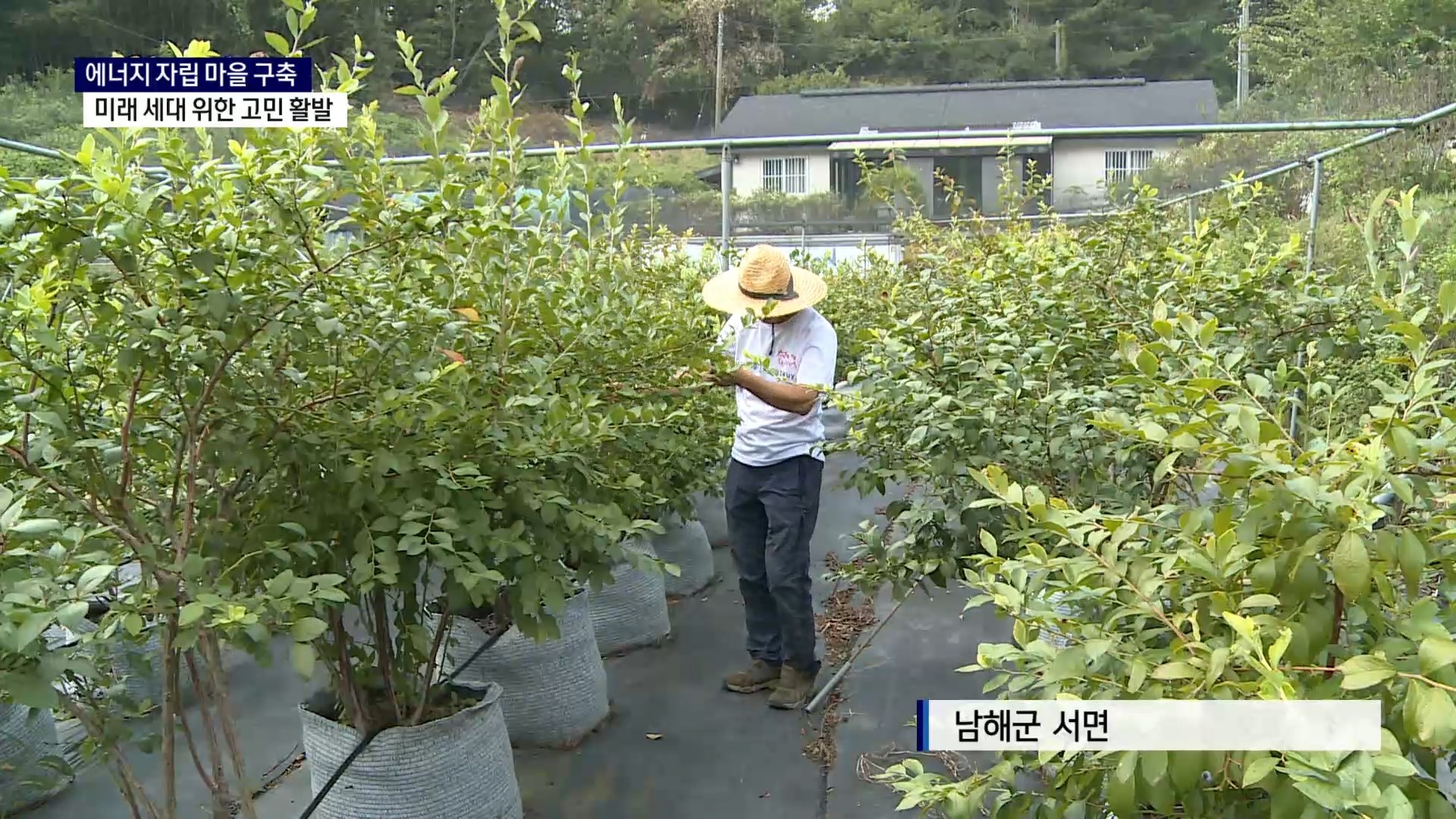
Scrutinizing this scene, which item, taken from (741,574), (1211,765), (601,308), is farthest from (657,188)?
(1211,765)

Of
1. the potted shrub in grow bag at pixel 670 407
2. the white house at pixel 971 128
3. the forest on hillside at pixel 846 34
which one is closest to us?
the potted shrub in grow bag at pixel 670 407

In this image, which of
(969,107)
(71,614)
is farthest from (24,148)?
(969,107)

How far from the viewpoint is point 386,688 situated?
2340mm

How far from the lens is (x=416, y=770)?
2.26 meters

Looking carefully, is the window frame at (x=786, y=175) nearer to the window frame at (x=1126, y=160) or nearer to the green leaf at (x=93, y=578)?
the window frame at (x=1126, y=160)

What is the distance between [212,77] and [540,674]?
6.51 feet

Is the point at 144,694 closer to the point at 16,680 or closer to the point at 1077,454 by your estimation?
the point at 16,680

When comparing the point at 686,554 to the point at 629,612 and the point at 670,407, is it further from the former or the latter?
the point at 670,407

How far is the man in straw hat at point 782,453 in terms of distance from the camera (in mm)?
3297

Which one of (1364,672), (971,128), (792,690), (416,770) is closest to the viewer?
(1364,672)

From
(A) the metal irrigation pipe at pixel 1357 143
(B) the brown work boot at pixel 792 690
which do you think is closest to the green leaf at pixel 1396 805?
(B) the brown work boot at pixel 792 690

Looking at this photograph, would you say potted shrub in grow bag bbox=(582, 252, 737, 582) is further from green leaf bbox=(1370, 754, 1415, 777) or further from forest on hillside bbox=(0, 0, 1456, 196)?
green leaf bbox=(1370, 754, 1415, 777)
